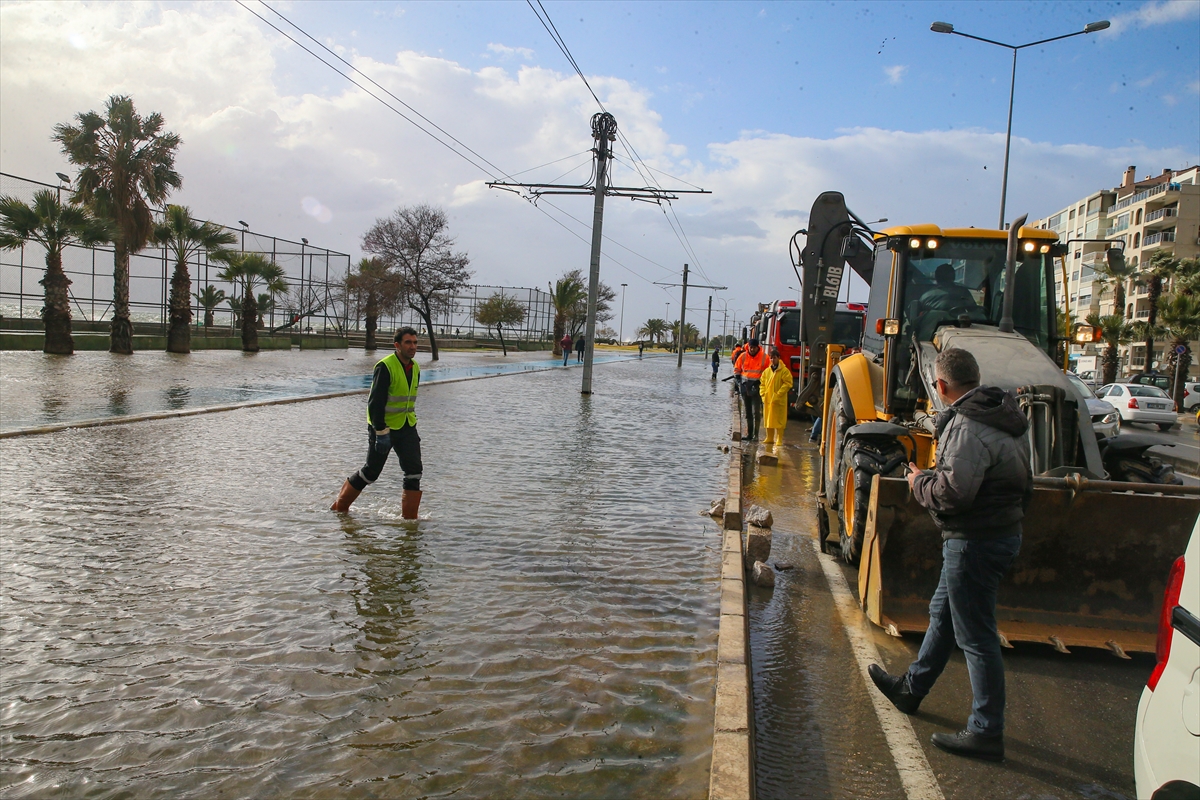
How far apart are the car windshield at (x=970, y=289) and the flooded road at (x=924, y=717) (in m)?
2.99

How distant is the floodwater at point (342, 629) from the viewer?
332cm

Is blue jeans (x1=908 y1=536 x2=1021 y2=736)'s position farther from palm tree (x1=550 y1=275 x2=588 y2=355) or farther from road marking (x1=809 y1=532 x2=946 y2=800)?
palm tree (x1=550 y1=275 x2=588 y2=355)

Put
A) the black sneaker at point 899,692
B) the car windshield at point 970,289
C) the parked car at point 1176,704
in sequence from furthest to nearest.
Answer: the car windshield at point 970,289 < the black sneaker at point 899,692 < the parked car at point 1176,704

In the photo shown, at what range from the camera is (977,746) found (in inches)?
143

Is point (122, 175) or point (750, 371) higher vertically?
point (122, 175)

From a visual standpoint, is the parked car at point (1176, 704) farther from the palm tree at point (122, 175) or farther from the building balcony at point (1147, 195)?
the building balcony at point (1147, 195)

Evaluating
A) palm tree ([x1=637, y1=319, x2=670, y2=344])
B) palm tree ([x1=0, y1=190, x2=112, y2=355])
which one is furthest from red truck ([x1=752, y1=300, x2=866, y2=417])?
palm tree ([x1=637, y1=319, x2=670, y2=344])

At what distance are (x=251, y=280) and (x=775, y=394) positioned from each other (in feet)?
100

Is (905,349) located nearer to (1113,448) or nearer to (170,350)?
(1113,448)

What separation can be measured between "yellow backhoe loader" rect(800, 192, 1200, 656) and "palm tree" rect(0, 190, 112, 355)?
24.7 metres

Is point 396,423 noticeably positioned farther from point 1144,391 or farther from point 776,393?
point 1144,391

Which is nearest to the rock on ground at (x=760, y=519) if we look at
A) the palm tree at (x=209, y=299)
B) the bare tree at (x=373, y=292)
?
the bare tree at (x=373, y=292)

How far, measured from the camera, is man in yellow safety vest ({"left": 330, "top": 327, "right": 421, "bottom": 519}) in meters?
7.09

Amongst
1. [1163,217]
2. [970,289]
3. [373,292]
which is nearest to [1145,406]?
[970,289]
